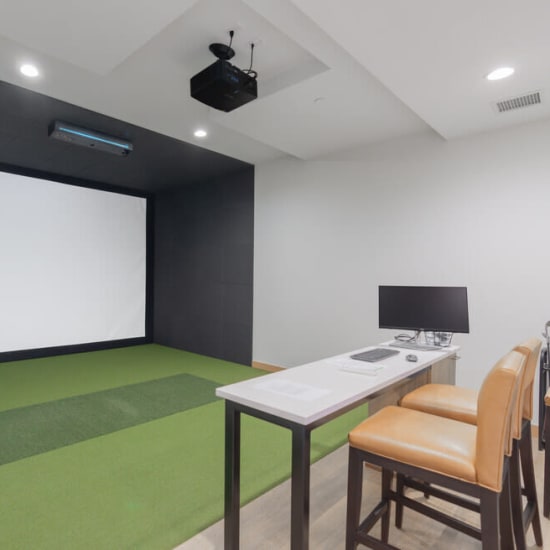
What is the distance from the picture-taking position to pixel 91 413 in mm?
3643

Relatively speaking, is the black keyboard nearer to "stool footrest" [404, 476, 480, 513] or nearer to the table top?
the table top

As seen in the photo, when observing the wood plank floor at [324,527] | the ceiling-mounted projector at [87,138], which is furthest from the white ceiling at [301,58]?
the wood plank floor at [324,527]

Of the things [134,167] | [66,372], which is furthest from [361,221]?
[66,372]

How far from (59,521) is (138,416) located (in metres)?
1.57

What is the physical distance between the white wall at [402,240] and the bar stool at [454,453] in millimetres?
2255

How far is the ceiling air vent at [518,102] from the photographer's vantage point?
9.53 feet

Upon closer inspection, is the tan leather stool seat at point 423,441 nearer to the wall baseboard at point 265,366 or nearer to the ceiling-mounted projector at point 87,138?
the wall baseboard at point 265,366

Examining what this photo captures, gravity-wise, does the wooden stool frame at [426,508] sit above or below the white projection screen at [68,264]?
below

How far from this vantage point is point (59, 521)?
2012 mm

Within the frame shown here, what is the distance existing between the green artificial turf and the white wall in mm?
1315

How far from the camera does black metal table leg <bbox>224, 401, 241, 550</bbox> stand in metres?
1.65

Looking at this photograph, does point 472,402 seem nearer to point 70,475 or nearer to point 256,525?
point 256,525

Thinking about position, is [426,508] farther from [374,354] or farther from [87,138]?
[87,138]

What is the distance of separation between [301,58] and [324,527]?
309 cm
